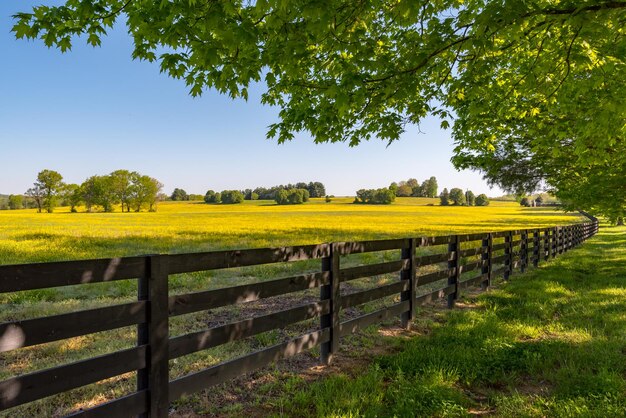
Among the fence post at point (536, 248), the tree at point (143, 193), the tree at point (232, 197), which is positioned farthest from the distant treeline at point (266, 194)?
the fence post at point (536, 248)

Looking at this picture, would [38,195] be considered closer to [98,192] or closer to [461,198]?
[98,192]

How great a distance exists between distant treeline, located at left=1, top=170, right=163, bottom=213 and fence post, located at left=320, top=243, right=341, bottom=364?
12228cm

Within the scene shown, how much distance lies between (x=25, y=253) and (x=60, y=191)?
390 ft

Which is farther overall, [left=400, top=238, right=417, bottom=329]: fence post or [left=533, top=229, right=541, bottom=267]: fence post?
[left=533, top=229, right=541, bottom=267]: fence post

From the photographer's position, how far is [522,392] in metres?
4.27

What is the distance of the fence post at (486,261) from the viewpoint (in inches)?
382

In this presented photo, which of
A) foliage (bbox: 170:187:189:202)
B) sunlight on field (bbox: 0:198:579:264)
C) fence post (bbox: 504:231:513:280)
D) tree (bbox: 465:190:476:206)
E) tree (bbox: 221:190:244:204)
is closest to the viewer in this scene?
fence post (bbox: 504:231:513:280)

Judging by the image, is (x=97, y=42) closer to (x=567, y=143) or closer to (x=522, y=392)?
(x=522, y=392)

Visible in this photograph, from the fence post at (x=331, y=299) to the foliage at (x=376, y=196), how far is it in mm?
130516

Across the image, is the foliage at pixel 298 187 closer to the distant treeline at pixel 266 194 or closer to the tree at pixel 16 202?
the distant treeline at pixel 266 194

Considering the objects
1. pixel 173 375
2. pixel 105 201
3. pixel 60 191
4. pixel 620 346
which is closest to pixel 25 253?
pixel 173 375

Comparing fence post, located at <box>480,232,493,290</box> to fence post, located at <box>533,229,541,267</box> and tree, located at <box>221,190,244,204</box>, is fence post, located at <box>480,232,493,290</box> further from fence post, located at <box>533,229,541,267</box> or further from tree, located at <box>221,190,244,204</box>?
tree, located at <box>221,190,244,204</box>

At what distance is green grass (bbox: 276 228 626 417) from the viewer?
3812 millimetres

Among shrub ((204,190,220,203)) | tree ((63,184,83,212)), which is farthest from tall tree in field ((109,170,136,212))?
shrub ((204,190,220,203))
